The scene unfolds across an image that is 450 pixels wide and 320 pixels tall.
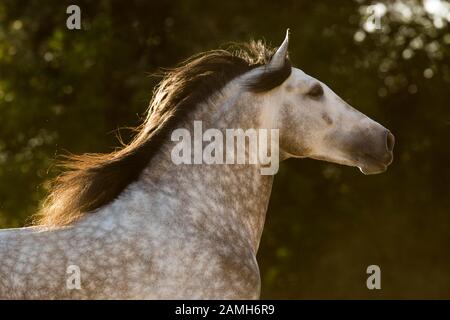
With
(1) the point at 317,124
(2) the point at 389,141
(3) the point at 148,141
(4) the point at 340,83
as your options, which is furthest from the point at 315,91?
(4) the point at 340,83

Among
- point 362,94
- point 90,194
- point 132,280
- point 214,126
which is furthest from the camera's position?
point 362,94

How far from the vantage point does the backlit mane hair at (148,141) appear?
6.25 metres

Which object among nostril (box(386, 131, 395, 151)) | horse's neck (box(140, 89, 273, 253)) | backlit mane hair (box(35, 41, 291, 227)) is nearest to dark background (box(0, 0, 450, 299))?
nostril (box(386, 131, 395, 151))

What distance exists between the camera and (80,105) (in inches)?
707

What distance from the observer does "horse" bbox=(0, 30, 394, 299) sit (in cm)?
579

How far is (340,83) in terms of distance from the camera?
1748cm

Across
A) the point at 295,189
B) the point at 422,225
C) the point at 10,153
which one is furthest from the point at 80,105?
the point at 422,225

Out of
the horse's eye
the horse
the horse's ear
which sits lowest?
the horse

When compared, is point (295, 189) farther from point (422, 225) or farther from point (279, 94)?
point (279, 94)

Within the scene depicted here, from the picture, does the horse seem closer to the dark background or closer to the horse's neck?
the horse's neck

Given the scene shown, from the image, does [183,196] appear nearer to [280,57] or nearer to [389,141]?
[280,57]

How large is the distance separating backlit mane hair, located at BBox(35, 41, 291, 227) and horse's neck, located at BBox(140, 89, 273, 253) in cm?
10
